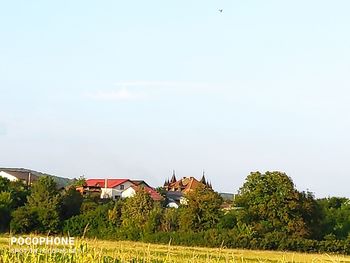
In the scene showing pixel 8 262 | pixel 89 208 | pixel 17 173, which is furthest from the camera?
pixel 17 173

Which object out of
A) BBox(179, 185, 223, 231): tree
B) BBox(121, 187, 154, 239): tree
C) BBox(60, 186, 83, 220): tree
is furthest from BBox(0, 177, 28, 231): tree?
BBox(179, 185, 223, 231): tree

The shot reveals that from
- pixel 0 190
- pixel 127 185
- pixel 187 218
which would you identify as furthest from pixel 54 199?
pixel 127 185

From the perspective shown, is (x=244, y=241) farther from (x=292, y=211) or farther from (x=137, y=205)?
(x=137, y=205)

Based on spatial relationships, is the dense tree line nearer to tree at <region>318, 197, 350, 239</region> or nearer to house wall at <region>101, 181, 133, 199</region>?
tree at <region>318, 197, 350, 239</region>

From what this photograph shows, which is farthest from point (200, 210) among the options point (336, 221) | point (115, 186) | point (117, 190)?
point (115, 186)

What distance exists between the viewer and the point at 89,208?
50.5 m

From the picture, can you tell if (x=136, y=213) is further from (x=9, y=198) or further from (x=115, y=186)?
(x=115, y=186)

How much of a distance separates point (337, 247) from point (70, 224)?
17.8 m

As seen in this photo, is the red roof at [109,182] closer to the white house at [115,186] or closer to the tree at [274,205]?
the white house at [115,186]

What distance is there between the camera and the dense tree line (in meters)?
44.2

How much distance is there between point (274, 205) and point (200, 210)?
509 cm

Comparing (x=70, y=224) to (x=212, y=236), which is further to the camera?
(x=70, y=224)

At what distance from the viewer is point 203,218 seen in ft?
156

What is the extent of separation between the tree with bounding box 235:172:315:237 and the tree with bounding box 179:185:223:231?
1.59m
